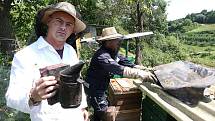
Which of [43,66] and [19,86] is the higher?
[43,66]

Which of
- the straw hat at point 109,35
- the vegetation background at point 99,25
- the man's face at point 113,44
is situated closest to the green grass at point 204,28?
the vegetation background at point 99,25

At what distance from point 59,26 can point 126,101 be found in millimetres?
2474

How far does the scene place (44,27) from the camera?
2.84 metres

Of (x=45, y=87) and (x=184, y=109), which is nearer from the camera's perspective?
(x=45, y=87)

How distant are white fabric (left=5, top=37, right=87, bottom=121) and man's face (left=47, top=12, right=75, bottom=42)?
0.29 ft

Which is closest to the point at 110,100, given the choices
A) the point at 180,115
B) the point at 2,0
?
the point at 180,115

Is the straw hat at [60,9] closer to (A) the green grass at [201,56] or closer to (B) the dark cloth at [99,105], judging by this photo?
(B) the dark cloth at [99,105]

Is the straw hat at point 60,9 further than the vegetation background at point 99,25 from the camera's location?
No

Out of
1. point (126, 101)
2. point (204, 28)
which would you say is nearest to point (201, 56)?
point (204, 28)

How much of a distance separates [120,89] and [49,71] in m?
2.81

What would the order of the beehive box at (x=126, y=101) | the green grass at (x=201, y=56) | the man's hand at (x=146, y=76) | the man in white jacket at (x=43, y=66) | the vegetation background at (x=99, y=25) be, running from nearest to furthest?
the man in white jacket at (x=43, y=66) < the man's hand at (x=146, y=76) < the beehive box at (x=126, y=101) < the vegetation background at (x=99, y=25) < the green grass at (x=201, y=56)

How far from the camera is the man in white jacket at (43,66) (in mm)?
2104

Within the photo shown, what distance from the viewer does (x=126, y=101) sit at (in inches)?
190

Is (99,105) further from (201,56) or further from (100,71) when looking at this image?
(201,56)
